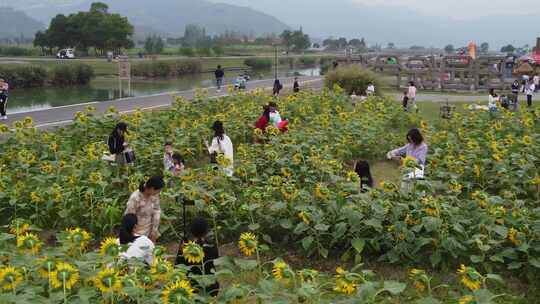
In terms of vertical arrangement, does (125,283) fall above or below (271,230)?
above

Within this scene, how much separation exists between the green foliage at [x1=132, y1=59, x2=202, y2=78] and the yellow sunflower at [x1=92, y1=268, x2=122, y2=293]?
39601 mm

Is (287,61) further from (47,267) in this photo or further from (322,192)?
(47,267)

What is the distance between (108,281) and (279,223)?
2958 millimetres

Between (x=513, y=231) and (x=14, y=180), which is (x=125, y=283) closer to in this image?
(x=513, y=231)

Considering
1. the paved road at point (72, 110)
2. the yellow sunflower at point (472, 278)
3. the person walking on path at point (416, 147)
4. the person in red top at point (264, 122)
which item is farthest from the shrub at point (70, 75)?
the yellow sunflower at point (472, 278)

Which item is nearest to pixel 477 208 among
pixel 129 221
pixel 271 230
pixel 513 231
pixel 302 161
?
pixel 513 231

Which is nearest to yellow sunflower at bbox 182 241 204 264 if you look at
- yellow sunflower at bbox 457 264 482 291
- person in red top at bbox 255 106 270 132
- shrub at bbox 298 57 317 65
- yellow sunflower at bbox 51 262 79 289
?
yellow sunflower at bbox 51 262 79 289

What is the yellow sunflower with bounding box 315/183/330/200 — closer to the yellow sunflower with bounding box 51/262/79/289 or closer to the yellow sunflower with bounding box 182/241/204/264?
the yellow sunflower with bounding box 182/241/204/264

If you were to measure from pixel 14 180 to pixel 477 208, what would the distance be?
5.50 m

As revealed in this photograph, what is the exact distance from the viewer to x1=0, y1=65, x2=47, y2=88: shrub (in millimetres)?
30766

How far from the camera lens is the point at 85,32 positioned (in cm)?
6084

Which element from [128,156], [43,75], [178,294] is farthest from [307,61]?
[178,294]

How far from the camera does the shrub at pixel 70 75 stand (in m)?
33.4

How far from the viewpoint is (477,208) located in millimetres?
5770
